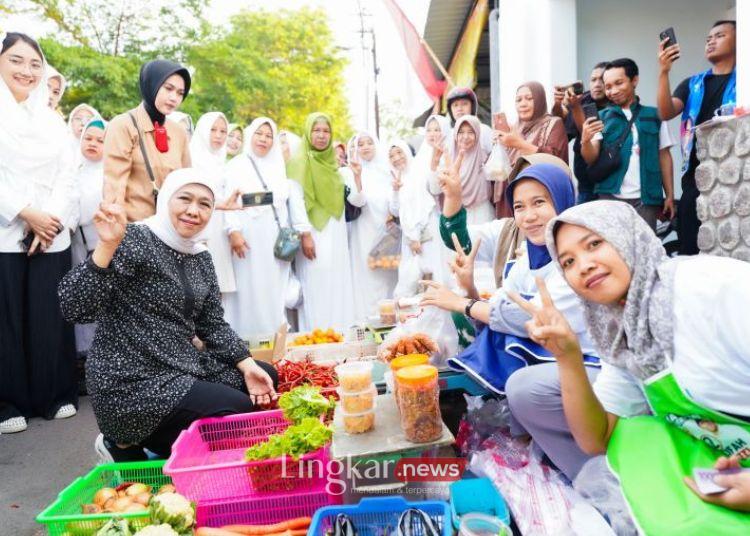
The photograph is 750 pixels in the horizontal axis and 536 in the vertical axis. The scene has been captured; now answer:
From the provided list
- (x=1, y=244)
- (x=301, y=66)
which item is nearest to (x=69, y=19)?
(x=301, y=66)

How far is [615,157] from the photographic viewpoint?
3898 millimetres

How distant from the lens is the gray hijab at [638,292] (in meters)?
1.56

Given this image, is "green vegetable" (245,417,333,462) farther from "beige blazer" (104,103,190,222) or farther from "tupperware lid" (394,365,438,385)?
"beige blazer" (104,103,190,222)

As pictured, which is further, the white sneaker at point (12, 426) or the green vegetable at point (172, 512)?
the white sneaker at point (12, 426)

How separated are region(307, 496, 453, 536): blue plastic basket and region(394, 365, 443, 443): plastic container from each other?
0.72 feet

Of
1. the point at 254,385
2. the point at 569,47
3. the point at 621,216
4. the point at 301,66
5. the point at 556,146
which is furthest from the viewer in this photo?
the point at 301,66

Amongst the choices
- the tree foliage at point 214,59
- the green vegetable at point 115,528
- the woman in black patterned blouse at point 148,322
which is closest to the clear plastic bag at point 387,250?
the woman in black patterned blouse at point 148,322

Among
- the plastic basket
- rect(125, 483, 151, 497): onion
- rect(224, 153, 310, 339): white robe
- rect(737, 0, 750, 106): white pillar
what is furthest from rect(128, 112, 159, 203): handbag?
rect(737, 0, 750, 106): white pillar

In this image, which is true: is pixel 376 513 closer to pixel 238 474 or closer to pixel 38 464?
pixel 238 474

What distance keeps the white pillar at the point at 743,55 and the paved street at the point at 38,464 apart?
426 cm

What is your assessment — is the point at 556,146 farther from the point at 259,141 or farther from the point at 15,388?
the point at 15,388

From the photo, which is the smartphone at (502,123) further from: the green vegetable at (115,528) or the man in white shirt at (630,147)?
the green vegetable at (115,528)

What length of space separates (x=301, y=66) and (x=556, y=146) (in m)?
16.7

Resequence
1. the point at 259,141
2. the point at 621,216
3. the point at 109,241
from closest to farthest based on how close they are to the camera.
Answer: the point at 621,216 < the point at 109,241 < the point at 259,141
